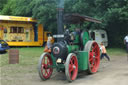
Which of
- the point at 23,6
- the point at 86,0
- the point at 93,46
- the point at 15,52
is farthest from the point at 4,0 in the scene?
the point at 93,46

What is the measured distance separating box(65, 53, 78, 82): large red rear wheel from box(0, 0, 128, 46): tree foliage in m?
10.5

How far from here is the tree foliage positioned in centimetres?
1751

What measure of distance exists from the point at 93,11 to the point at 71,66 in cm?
1283

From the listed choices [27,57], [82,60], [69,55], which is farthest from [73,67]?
[27,57]

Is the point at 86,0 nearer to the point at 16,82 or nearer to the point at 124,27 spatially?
the point at 124,27

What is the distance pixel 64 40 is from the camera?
7.61 meters

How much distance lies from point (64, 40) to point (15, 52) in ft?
14.4

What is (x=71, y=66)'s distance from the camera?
24.0 feet

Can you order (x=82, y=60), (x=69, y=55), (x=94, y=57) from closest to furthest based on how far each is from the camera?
(x=69, y=55) < (x=82, y=60) < (x=94, y=57)

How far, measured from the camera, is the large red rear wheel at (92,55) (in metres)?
8.38

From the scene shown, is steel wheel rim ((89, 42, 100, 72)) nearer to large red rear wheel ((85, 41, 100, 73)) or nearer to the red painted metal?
large red rear wheel ((85, 41, 100, 73))

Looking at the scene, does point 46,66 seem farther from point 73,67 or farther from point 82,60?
point 82,60

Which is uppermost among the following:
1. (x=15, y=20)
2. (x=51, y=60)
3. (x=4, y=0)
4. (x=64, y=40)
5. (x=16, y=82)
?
(x=4, y=0)

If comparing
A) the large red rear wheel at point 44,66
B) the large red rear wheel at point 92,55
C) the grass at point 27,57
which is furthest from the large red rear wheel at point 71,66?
the grass at point 27,57
